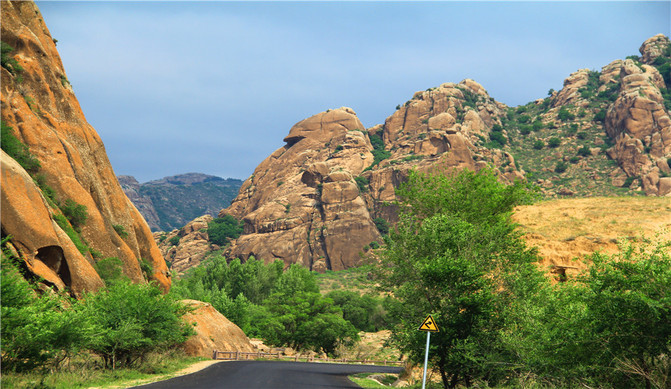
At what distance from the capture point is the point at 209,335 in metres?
46.0

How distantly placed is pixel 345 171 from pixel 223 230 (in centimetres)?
4591

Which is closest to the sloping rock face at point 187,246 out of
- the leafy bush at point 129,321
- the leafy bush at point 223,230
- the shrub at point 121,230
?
the leafy bush at point 223,230

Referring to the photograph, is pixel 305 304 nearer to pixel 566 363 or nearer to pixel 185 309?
pixel 185 309

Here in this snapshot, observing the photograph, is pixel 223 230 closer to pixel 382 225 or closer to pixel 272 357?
pixel 382 225

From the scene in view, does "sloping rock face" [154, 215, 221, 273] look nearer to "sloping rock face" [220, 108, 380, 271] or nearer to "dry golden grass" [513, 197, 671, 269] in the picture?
"sloping rock face" [220, 108, 380, 271]

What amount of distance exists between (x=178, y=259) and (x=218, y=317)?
9571 centimetres

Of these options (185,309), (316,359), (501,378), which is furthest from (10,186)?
(316,359)

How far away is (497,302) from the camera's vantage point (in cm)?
2202

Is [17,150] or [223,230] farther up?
[17,150]

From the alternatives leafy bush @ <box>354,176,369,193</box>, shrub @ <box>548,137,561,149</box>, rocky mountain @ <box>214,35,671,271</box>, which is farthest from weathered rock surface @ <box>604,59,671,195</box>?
leafy bush @ <box>354,176,369,193</box>

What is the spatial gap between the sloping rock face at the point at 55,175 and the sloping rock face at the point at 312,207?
77.5 m

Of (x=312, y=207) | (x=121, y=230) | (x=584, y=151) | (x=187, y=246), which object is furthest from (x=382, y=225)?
(x=121, y=230)

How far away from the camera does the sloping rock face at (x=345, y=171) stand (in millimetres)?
129000

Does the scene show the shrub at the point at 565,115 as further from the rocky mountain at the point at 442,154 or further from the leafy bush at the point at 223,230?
the leafy bush at the point at 223,230
